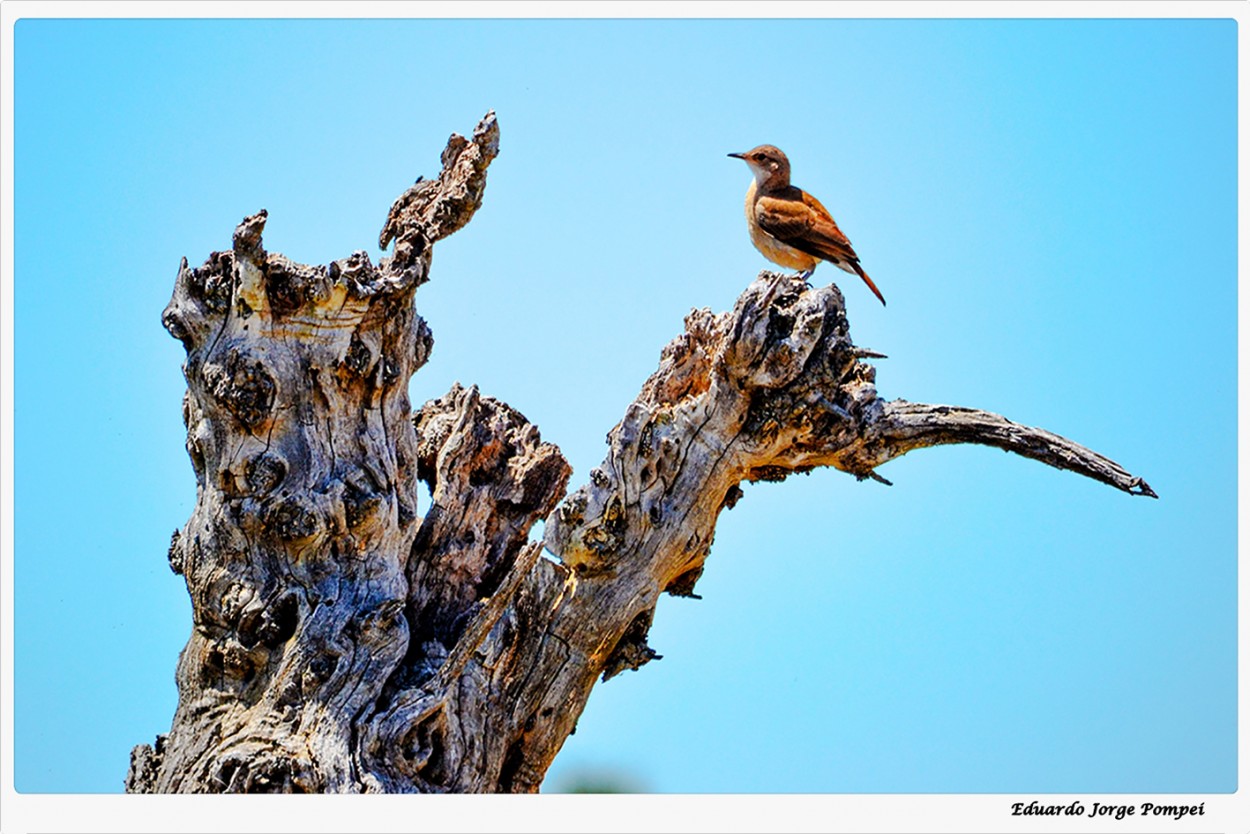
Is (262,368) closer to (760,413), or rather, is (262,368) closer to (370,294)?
(370,294)

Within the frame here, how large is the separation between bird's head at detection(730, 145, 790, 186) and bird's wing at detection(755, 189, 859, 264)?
0.34 meters

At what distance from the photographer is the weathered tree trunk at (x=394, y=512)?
24.7ft

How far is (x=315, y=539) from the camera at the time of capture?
25.1ft

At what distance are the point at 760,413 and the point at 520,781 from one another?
2274 millimetres

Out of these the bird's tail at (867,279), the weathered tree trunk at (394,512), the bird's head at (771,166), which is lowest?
the weathered tree trunk at (394,512)

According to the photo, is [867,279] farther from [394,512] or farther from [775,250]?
[394,512]

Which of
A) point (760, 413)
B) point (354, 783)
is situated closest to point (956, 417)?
point (760, 413)

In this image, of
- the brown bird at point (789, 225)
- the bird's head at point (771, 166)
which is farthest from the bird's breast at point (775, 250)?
the bird's head at point (771, 166)

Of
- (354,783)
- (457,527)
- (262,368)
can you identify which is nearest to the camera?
(354,783)

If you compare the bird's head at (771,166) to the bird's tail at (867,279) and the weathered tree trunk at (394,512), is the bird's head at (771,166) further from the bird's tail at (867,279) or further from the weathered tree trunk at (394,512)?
the weathered tree trunk at (394,512)

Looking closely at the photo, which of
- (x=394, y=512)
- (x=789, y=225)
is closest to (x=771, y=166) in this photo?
(x=789, y=225)

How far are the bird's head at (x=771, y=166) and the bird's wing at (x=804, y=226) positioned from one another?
34 cm

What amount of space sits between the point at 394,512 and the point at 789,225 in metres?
3.37

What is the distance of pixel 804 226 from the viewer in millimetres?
9688
